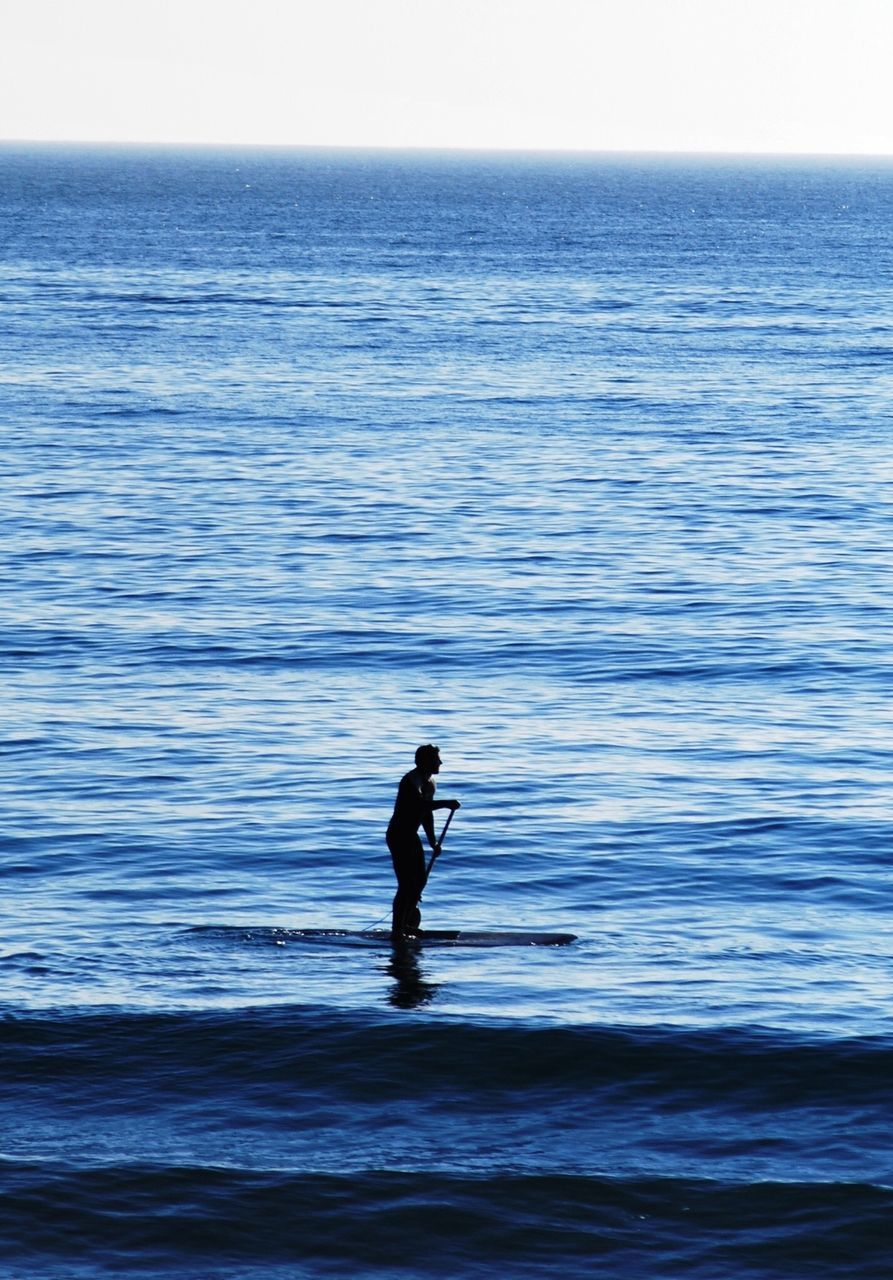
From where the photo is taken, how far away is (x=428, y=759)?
1903 cm

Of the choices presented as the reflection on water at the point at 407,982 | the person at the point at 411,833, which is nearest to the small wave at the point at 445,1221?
the reflection on water at the point at 407,982

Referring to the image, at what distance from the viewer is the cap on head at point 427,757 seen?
18953 mm

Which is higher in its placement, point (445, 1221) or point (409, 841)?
point (409, 841)

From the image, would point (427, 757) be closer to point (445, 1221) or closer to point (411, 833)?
point (411, 833)

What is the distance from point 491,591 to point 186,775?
13394mm

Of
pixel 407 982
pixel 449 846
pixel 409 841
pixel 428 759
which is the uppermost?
pixel 428 759

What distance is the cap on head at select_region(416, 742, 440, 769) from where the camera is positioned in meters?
19.0

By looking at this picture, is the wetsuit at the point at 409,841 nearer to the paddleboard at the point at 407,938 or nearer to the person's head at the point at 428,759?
the person's head at the point at 428,759

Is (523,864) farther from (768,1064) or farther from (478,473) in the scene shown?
(478,473)

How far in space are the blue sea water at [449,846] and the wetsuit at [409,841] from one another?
45 cm

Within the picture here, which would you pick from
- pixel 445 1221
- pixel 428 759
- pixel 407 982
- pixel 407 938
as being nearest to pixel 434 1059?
pixel 407 982

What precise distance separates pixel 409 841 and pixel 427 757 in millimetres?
1076

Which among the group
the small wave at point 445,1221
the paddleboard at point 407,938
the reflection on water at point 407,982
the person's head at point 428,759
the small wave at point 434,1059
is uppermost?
the person's head at point 428,759

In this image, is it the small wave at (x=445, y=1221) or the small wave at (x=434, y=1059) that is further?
the small wave at (x=434, y=1059)
